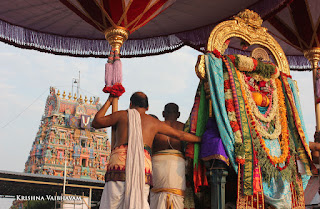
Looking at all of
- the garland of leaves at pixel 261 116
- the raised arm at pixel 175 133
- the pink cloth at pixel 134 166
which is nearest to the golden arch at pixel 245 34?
the garland of leaves at pixel 261 116

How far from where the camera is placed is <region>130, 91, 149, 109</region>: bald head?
168 inches

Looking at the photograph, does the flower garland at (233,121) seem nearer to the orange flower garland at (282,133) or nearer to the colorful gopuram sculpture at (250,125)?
the colorful gopuram sculpture at (250,125)

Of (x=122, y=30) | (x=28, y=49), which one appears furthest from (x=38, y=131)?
(x=122, y=30)

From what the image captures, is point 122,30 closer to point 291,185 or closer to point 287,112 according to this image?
point 287,112

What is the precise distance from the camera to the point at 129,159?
385cm

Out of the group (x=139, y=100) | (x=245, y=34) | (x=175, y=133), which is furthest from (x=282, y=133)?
(x=139, y=100)

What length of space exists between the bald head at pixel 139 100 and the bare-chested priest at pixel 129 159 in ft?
0.08

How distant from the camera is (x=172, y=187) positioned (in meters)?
4.42

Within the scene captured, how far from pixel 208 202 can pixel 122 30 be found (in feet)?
8.14

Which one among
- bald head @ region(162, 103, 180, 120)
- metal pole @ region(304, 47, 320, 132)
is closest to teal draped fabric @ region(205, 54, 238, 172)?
bald head @ region(162, 103, 180, 120)

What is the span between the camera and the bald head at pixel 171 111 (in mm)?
4898

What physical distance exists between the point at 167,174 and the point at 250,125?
115 cm

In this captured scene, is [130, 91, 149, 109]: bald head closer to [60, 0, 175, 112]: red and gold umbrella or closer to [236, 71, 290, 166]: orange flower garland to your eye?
[60, 0, 175, 112]: red and gold umbrella

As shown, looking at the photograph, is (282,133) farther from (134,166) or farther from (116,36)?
(116,36)
